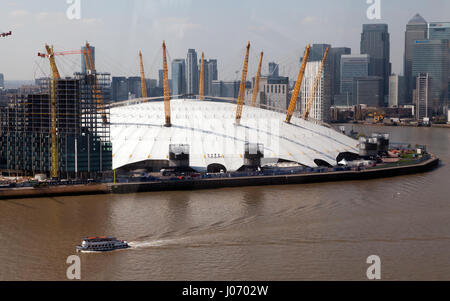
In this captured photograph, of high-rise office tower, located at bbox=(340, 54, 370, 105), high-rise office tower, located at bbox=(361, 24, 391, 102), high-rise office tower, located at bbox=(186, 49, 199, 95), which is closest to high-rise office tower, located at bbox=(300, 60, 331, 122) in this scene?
high-rise office tower, located at bbox=(186, 49, 199, 95)

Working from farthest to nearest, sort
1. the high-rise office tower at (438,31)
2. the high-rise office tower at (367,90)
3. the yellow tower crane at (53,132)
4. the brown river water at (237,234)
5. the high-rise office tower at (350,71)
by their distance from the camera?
the high-rise office tower at (438,31), the high-rise office tower at (367,90), the high-rise office tower at (350,71), the yellow tower crane at (53,132), the brown river water at (237,234)

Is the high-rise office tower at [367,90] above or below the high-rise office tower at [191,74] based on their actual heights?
above

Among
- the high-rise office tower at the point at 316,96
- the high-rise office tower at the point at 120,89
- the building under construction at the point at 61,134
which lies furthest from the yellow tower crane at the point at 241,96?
the high-rise office tower at the point at 316,96

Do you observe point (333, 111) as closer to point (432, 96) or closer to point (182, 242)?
point (432, 96)

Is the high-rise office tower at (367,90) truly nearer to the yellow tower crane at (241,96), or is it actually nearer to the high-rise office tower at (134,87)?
the high-rise office tower at (134,87)

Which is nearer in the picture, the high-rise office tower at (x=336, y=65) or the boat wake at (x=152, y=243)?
the boat wake at (x=152, y=243)

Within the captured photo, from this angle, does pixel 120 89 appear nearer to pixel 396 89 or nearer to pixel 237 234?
pixel 237 234
